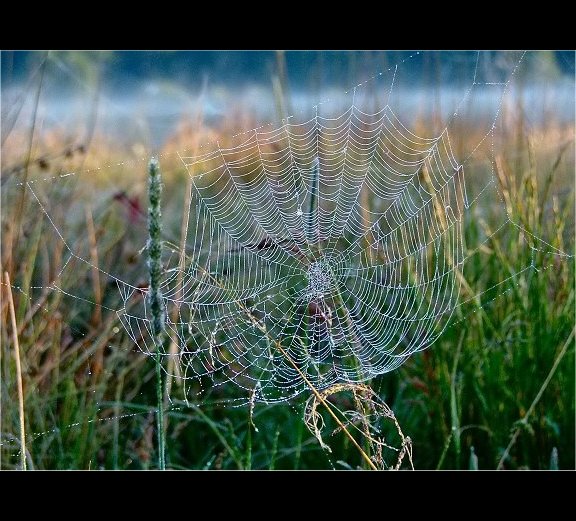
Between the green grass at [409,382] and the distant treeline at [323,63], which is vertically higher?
the distant treeline at [323,63]

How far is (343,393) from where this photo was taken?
2.46 meters

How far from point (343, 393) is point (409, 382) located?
20cm

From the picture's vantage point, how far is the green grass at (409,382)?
227 centimetres

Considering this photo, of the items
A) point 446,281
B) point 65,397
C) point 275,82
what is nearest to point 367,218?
point 446,281

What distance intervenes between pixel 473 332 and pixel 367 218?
0.51 metres

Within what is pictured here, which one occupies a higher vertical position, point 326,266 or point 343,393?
point 326,266

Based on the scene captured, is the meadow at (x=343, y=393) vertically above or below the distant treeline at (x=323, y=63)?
below

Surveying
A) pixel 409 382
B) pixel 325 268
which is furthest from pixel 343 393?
pixel 325 268

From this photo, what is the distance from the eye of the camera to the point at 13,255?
2543mm

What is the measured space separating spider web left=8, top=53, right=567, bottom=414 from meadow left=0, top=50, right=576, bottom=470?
5 centimetres

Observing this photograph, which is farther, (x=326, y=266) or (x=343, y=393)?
(x=326, y=266)

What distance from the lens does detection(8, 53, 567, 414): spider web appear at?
235cm

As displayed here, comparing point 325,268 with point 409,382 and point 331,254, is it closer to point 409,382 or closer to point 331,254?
point 331,254
